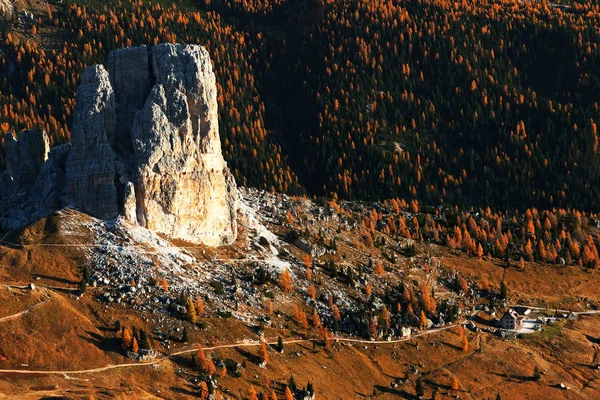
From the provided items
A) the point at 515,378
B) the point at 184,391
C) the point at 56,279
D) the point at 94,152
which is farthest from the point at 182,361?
the point at 515,378

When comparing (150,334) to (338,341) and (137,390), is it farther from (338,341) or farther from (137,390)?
(338,341)

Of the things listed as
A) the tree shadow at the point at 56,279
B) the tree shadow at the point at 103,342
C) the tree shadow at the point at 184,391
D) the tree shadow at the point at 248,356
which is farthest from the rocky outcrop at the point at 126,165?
the tree shadow at the point at 184,391

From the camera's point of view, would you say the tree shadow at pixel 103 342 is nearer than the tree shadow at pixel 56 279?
Yes

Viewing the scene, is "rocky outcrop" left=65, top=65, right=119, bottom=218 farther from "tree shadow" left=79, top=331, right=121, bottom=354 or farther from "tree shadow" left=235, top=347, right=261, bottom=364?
"tree shadow" left=235, top=347, right=261, bottom=364

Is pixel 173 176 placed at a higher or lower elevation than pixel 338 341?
higher

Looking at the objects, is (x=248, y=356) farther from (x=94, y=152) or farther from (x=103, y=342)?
(x=94, y=152)

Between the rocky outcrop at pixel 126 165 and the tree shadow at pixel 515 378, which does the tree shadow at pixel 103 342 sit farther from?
the tree shadow at pixel 515 378

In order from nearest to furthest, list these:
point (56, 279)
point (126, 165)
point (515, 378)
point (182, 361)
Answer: point (182, 361) → point (56, 279) → point (126, 165) → point (515, 378)

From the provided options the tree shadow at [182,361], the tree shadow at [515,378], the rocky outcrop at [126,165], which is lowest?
the tree shadow at [515,378]

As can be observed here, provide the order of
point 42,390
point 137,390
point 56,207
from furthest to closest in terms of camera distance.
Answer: point 56,207, point 137,390, point 42,390

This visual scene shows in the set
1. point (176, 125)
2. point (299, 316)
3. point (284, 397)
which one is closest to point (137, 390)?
point (284, 397)

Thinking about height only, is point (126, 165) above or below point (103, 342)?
above
